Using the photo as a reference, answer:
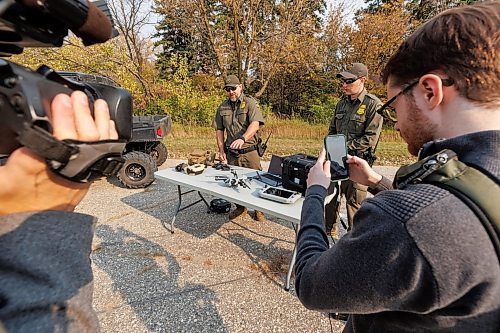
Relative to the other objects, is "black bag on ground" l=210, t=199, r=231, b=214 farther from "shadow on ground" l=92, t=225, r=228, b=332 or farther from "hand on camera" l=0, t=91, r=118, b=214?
"hand on camera" l=0, t=91, r=118, b=214

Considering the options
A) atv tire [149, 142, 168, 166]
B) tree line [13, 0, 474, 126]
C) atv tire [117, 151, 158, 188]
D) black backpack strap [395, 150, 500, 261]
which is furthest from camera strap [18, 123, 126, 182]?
tree line [13, 0, 474, 126]

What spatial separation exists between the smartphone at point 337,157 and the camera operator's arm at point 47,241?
140cm

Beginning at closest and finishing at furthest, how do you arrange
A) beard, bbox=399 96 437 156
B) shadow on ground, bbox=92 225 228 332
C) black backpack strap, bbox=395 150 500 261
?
black backpack strap, bbox=395 150 500 261
beard, bbox=399 96 437 156
shadow on ground, bbox=92 225 228 332

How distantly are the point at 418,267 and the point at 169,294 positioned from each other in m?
2.62

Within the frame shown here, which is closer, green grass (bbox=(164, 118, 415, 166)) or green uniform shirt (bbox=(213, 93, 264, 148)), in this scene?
green uniform shirt (bbox=(213, 93, 264, 148))

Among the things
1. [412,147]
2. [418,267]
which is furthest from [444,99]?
[418,267]

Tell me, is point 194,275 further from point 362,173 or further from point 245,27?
point 245,27

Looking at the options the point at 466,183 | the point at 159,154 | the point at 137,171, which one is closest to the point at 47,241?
the point at 466,183

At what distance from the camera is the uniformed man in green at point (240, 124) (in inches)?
175

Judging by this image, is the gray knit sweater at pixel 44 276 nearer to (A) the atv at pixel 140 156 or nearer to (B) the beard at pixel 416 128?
(B) the beard at pixel 416 128

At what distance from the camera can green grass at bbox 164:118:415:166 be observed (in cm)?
844

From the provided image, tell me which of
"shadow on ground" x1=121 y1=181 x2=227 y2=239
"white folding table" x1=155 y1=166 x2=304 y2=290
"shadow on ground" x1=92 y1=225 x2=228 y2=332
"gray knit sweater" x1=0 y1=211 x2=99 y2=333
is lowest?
"shadow on ground" x1=121 y1=181 x2=227 y2=239

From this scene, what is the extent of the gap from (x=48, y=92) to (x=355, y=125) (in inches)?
144

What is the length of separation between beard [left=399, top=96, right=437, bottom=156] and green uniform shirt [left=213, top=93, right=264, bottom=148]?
3656 millimetres
